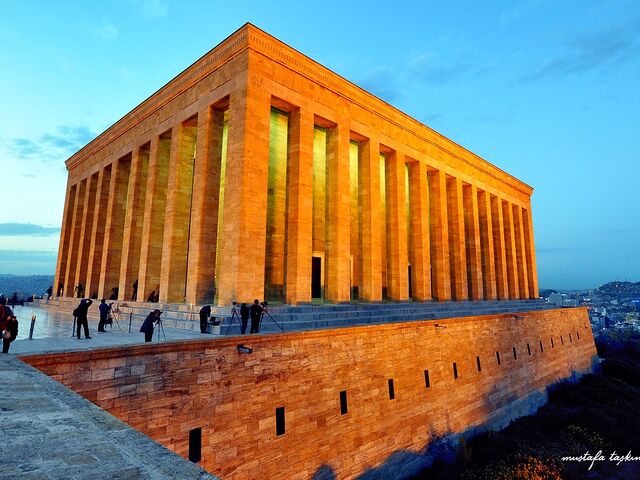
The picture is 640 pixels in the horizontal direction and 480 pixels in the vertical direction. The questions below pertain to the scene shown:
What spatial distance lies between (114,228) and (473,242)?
87.8 ft

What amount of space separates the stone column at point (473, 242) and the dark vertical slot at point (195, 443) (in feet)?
83.3

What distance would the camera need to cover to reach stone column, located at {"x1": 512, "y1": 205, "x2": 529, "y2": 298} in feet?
120

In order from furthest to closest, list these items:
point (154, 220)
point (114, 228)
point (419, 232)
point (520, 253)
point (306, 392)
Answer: point (520, 253), point (419, 232), point (114, 228), point (154, 220), point (306, 392)

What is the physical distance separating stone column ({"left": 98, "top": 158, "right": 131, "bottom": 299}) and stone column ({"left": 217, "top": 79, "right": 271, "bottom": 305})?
12.1m

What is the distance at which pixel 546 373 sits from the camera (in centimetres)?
2517

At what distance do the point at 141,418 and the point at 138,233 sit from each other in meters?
16.4

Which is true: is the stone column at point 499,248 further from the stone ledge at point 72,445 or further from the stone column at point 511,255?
the stone ledge at point 72,445

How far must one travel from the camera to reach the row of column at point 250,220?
15.8m

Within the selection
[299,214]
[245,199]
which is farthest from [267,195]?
[245,199]

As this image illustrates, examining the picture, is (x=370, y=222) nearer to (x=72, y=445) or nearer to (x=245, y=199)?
(x=245, y=199)

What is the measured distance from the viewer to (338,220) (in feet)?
61.2

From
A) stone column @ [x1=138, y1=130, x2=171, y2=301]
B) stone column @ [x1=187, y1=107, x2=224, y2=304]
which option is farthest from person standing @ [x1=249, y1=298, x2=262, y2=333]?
stone column @ [x1=138, y1=130, x2=171, y2=301]

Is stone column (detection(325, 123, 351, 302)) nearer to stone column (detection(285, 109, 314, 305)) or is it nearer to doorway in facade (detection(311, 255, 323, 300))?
stone column (detection(285, 109, 314, 305))

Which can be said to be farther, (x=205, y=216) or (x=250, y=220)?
(x=205, y=216)
